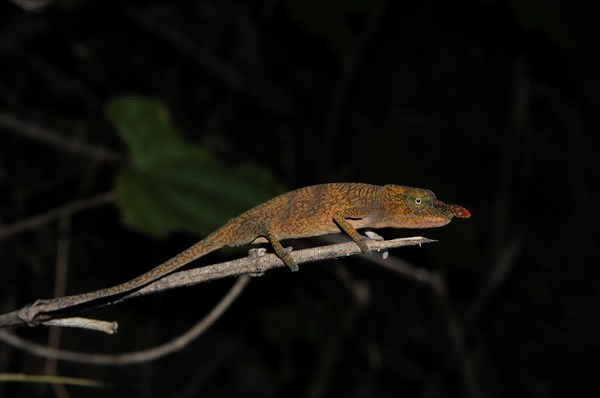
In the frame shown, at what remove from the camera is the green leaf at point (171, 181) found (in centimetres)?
393

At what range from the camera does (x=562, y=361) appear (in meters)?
7.58

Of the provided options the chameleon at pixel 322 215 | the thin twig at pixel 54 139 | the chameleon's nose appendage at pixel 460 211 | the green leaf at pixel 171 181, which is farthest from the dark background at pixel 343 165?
the chameleon's nose appendage at pixel 460 211

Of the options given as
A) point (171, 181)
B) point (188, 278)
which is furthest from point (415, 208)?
point (171, 181)

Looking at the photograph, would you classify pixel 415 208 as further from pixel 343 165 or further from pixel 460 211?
pixel 343 165

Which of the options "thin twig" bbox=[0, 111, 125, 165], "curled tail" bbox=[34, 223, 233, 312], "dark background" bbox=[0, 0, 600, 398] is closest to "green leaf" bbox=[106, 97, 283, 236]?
"thin twig" bbox=[0, 111, 125, 165]

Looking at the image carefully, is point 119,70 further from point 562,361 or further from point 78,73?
point 562,361

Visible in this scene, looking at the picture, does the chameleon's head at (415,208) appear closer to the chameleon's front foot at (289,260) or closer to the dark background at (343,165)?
the chameleon's front foot at (289,260)

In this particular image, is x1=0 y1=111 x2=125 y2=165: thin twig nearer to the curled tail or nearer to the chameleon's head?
the curled tail

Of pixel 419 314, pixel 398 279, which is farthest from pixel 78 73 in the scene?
pixel 419 314

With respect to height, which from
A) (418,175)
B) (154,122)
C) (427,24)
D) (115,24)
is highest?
(115,24)

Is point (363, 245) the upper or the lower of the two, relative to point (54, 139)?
lower

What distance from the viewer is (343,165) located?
23.6ft

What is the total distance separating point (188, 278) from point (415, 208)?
0.78 metres

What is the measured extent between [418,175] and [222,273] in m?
5.16
